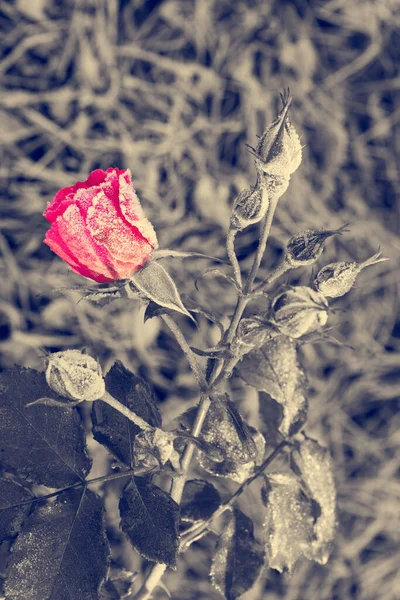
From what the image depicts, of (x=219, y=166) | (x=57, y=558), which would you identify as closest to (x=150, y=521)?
(x=57, y=558)

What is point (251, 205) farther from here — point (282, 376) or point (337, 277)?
point (282, 376)

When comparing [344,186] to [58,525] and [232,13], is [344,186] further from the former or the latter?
[58,525]

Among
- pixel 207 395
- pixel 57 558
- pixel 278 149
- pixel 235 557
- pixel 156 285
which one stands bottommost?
pixel 235 557

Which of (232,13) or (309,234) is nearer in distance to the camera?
(309,234)

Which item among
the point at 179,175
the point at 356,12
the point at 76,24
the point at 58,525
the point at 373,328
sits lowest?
the point at 373,328

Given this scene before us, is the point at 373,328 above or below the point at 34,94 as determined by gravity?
below

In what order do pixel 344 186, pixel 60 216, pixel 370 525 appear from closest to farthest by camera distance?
pixel 60 216 < pixel 370 525 < pixel 344 186

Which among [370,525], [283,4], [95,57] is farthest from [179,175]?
[370,525]
